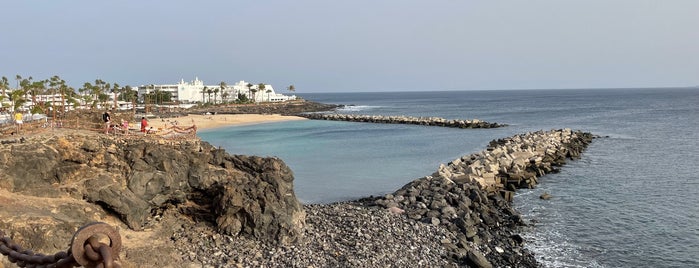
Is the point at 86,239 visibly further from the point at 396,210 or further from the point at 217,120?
the point at 217,120

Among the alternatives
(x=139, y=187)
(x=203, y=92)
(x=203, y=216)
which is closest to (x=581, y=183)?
(x=203, y=216)

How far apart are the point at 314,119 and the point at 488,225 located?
2811 inches

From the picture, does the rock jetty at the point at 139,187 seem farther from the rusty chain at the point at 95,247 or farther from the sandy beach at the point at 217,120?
the sandy beach at the point at 217,120

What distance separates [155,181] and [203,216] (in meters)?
1.94

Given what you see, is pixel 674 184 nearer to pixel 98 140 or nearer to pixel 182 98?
pixel 98 140

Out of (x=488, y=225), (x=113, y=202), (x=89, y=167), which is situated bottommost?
(x=488, y=225)

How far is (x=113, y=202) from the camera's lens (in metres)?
13.5

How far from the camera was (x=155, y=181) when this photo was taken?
47.8 ft

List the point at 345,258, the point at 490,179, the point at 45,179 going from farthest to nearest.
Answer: the point at 490,179 < the point at 345,258 < the point at 45,179

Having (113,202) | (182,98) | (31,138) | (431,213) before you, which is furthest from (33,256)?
(182,98)

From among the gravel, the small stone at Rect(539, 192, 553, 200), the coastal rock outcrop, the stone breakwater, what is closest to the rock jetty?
the coastal rock outcrop

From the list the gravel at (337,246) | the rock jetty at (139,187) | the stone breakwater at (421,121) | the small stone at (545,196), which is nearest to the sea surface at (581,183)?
the small stone at (545,196)

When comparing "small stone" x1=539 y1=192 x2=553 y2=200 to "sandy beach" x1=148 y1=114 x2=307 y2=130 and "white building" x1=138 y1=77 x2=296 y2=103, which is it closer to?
"sandy beach" x1=148 y1=114 x2=307 y2=130

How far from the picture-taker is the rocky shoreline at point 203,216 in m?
12.8
